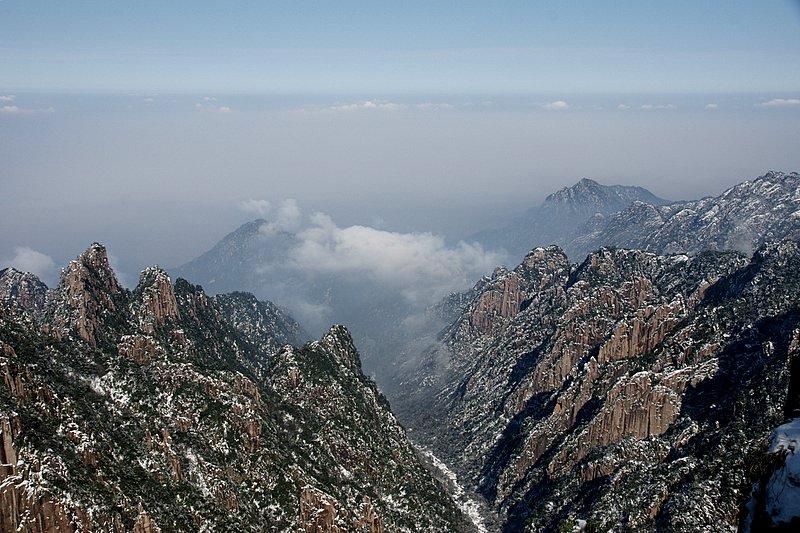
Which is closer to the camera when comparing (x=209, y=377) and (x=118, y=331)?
(x=209, y=377)

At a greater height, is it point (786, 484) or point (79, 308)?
point (786, 484)

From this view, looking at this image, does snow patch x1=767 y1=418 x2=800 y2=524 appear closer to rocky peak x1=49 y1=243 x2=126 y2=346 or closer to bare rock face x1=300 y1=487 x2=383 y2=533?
bare rock face x1=300 y1=487 x2=383 y2=533

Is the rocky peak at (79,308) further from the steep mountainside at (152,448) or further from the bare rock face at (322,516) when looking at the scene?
the bare rock face at (322,516)

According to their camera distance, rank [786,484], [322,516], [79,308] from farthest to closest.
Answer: [79,308]
[322,516]
[786,484]

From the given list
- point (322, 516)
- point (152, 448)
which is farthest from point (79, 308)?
point (322, 516)

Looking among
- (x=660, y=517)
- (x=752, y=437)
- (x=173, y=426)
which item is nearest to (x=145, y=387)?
(x=173, y=426)

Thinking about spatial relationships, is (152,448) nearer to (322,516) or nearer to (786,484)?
(322,516)

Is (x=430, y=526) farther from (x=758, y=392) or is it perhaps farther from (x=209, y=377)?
(x=758, y=392)

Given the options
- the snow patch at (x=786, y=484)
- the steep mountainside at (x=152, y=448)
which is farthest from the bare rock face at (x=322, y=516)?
the snow patch at (x=786, y=484)
